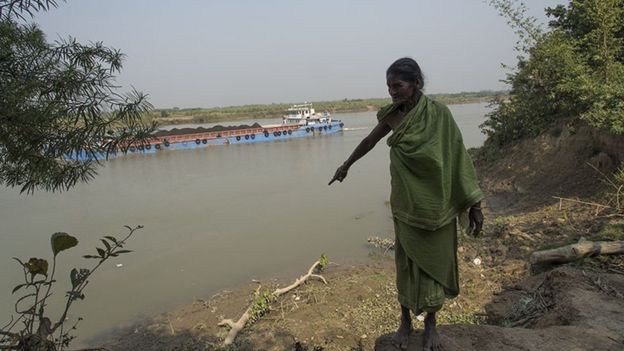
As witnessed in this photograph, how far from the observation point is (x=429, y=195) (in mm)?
1938

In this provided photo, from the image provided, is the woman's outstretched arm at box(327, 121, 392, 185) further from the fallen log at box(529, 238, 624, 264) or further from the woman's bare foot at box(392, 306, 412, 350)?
the fallen log at box(529, 238, 624, 264)

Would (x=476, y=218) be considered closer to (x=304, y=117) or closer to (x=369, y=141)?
(x=369, y=141)

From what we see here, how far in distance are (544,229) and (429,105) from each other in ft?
14.4

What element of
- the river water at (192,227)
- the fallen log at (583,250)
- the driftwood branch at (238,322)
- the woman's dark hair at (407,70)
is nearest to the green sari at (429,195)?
the woman's dark hair at (407,70)

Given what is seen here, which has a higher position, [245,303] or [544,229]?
[544,229]

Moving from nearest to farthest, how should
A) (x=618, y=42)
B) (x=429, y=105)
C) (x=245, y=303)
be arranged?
(x=429, y=105), (x=245, y=303), (x=618, y=42)

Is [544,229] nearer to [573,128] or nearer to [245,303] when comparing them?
[573,128]

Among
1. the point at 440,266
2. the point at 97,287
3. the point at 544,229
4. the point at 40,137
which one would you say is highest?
the point at 40,137

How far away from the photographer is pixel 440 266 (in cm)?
202

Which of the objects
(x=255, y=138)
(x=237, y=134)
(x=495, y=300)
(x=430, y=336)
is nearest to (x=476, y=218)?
(x=430, y=336)

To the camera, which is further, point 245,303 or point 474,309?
point 245,303

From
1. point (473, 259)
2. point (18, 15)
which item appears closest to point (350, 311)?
point (473, 259)

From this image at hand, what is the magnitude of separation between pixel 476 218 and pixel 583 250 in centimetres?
232

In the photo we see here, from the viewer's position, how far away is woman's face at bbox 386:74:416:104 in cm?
195
